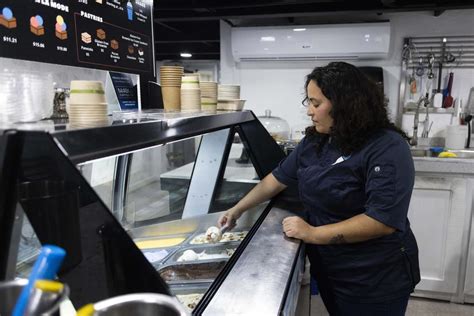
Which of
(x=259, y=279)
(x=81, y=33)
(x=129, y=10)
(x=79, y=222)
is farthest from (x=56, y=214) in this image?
(x=129, y=10)

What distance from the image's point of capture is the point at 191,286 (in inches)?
57.2

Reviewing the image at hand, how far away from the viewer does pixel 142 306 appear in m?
0.67

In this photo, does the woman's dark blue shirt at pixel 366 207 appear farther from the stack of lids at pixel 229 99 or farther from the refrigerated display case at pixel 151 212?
the stack of lids at pixel 229 99

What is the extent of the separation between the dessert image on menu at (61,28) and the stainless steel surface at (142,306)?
1254 mm

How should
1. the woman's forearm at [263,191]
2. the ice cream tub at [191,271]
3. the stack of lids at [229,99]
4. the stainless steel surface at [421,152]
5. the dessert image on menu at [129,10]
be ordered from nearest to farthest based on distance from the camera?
the ice cream tub at [191,271], the dessert image on menu at [129,10], the woman's forearm at [263,191], the stack of lids at [229,99], the stainless steel surface at [421,152]

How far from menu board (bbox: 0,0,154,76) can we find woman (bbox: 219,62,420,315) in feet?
3.22

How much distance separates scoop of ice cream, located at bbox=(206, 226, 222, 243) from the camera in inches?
74.7

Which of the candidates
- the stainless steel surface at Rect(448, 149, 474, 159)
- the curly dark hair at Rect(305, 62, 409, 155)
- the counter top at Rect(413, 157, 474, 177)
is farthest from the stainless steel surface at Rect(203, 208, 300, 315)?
the stainless steel surface at Rect(448, 149, 474, 159)

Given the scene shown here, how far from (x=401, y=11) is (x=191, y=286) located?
12.5 feet

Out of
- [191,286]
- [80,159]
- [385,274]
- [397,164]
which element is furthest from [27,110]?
[385,274]

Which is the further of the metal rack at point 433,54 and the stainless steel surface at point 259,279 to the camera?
the metal rack at point 433,54

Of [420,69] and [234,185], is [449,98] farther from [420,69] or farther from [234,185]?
[234,185]

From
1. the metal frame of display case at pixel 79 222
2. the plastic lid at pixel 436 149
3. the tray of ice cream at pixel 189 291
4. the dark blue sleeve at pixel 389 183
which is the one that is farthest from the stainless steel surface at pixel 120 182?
the plastic lid at pixel 436 149

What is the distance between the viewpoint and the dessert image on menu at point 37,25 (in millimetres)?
1389
